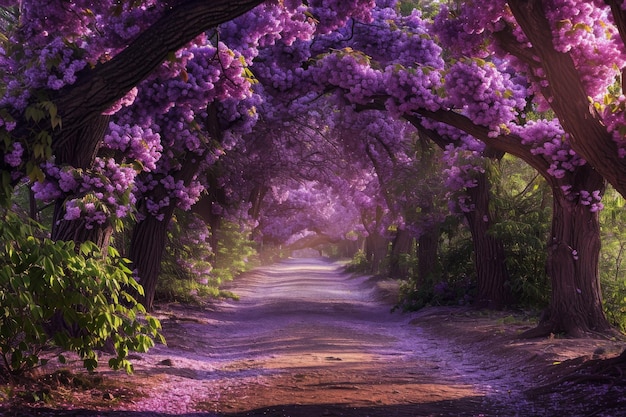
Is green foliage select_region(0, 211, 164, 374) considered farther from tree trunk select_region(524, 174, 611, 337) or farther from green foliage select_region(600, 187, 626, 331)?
green foliage select_region(600, 187, 626, 331)

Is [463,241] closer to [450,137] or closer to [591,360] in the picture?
[450,137]

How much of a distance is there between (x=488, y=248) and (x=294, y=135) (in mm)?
8469

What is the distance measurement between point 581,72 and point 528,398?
147 inches

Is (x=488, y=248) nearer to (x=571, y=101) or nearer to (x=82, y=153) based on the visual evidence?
(x=571, y=101)

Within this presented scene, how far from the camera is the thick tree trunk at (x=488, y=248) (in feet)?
54.1

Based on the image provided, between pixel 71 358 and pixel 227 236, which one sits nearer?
pixel 71 358

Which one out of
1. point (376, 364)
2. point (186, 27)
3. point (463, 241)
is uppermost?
point (186, 27)

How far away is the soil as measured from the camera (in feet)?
23.4

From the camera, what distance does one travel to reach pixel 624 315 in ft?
43.3

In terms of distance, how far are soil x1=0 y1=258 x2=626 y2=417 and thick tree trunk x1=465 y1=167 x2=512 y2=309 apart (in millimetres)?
692

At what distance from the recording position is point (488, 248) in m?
16.6

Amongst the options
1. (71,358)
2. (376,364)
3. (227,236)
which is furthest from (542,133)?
(227,236)

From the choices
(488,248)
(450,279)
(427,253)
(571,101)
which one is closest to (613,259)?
(488,248)

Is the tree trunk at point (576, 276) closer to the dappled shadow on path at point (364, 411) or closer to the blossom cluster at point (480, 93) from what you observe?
the blossom cluster at point (480, 93)
